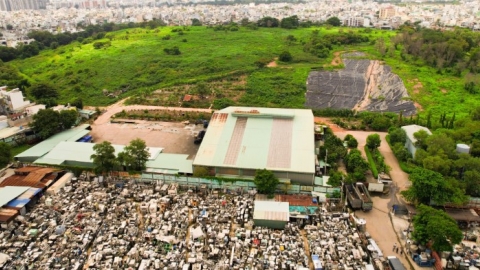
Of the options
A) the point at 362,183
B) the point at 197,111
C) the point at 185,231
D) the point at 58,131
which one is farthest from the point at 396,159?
the point at 58,131

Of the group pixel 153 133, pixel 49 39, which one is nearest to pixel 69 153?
pixel 153 133

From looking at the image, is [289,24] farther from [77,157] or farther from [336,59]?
[77,157]

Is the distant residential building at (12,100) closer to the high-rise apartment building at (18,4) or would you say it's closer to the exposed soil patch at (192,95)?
the exposed soil patch at (192,95)

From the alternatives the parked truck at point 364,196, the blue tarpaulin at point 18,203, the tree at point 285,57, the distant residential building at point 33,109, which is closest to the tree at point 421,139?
the parked truck at point 364,196

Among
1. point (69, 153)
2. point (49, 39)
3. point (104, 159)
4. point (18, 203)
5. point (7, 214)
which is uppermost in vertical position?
point (49, 39)

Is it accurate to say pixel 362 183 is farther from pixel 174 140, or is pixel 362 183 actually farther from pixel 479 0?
pixel 479 0

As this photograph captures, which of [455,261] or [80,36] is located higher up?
[80,36]
